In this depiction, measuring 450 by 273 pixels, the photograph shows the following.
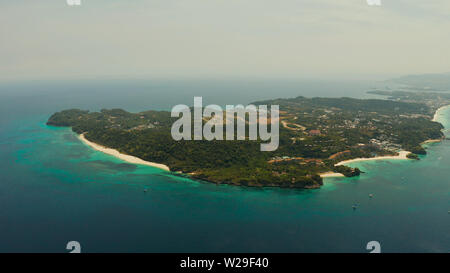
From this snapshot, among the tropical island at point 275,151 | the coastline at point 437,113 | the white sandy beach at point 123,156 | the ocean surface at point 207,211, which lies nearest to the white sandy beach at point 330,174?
the tropical island at point 275,151

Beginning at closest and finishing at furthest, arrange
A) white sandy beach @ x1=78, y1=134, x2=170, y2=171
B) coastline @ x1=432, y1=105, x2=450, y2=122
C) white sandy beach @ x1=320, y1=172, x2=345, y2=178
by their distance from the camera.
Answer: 1. white sandy beach @ x1=320, y1=172, x2=345, y2=178
2. white sandy beach @ x1=78, y1=134, x2=170, y2=171
3. coastline @ x1=432, y1=105, x2=450, y2=122

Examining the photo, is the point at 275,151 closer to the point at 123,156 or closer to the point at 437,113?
the point at 123,156

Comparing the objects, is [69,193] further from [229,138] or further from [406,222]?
[406,222]

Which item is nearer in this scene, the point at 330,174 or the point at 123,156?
the point at 330,174

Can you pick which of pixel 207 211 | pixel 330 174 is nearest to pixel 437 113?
pixel 330 174

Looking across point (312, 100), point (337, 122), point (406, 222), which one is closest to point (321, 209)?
point (406, 222)

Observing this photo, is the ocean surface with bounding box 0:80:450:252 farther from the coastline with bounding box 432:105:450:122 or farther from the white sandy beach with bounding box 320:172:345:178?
the coastline with bounding box 432:105:450:122


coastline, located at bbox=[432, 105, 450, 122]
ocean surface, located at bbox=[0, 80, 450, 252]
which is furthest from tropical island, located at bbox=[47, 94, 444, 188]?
coastline, located at bbox=[432, 105, 450, 122]
